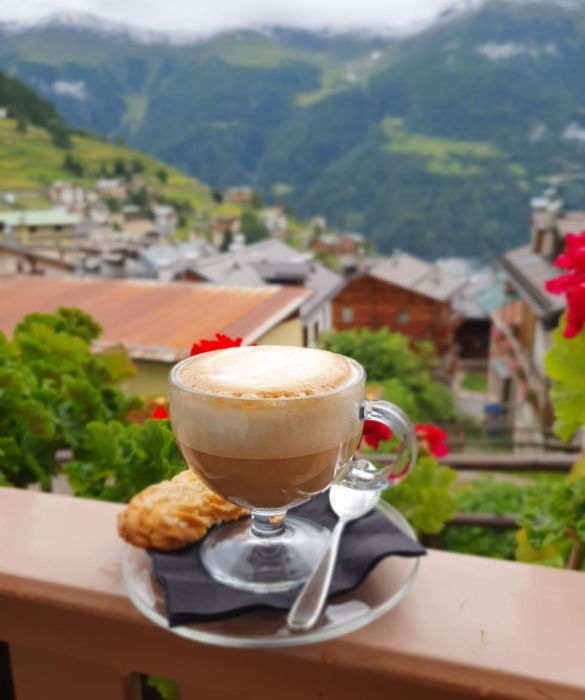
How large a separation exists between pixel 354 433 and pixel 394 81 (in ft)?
210

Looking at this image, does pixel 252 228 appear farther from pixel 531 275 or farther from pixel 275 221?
pixel 531 275

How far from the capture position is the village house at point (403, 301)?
17062 mm

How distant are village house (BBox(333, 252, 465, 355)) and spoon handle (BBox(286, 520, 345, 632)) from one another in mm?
15279

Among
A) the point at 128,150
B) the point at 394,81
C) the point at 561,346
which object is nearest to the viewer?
the point at 561,346

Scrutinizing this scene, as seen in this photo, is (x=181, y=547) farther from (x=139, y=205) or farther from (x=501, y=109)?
(x=501, y=109)

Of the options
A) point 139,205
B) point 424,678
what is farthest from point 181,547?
point 139,205

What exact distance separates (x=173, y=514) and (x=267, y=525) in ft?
0.25

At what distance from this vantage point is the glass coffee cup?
419 mm

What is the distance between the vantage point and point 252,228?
31.8 m

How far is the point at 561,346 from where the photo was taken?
72cm

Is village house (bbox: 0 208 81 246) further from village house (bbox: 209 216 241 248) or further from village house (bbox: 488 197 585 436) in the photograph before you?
village house (bbox: 209 216 241 248)

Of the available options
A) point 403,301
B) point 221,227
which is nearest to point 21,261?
point 403,301

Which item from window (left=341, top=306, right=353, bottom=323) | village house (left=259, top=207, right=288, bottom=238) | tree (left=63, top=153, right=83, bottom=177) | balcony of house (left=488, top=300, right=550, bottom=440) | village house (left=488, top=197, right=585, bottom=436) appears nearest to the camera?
village house (left=488, top=197, right=585, bottom=436)

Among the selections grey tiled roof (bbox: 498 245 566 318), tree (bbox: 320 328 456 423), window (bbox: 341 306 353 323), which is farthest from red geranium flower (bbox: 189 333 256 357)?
window (bbox: 341 306 353 323)
